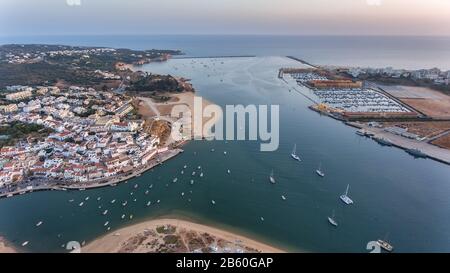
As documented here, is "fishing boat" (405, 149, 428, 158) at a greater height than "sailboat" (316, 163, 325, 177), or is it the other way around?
"fishing boat" (405, 149, 428, 158)

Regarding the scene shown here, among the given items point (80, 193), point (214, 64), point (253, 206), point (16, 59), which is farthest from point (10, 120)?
point (214, 64)

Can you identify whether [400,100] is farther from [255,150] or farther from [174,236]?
[174,236]

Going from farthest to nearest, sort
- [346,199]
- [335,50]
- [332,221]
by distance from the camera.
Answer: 1. [335,50]
2. [346,199]
3. [332,221]


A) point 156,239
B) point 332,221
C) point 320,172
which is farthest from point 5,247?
point 320,172

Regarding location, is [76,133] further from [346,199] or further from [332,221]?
[346,199]

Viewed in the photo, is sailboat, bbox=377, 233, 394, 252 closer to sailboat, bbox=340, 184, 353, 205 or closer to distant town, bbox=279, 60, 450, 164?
sailboat, bbox=340, 184, 353, 205

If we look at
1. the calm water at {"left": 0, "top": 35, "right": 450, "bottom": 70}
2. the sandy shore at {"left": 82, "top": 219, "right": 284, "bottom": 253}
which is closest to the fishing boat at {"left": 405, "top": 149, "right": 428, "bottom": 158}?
the sandy shore at {"left": 82, "top": 219, "right": 284, "bottom": 253}

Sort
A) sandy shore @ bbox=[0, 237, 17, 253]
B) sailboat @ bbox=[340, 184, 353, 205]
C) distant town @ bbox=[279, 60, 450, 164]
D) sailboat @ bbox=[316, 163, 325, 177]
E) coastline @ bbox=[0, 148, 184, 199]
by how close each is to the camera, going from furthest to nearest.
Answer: distant town @ bbox=[279, 60, 450, 164] < sailboat @ bbox=[316, 163, 325, 177] < coastline @ bbox=[0, 148, 184, 199] < sailboat @ bbox=[340, 184, 353, 205] < sandy shore @ bbox=[0, 237, 17, 253]
